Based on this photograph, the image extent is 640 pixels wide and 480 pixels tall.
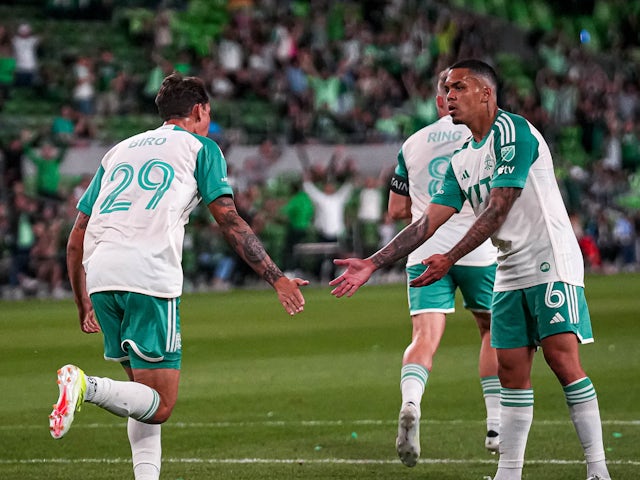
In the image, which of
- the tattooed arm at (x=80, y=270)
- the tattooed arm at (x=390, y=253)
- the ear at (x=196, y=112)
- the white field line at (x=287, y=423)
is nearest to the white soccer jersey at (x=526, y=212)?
the tattooed arm at (x=390, y=253)

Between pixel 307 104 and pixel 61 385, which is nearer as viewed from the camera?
pixel 61 385

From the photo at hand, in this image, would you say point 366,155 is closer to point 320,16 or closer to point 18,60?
point 320,16

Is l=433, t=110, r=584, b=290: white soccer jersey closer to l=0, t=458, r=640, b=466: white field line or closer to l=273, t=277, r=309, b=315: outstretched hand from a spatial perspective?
l=273, t=277, r=309, b=315: outstretched hand

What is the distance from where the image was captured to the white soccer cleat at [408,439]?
7.51m

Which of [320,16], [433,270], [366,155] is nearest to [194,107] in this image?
[433,270]

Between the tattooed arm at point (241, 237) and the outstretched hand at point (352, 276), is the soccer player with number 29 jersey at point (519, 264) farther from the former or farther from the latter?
the tattooed arm at point (241, 237)

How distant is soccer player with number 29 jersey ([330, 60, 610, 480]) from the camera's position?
671cm

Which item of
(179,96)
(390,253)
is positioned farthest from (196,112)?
(390,253)

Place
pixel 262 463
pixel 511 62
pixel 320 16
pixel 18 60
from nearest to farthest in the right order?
1. pixel 262 463
2. pixel 18 60
3. pixel 320 16
4. pixel 511 62

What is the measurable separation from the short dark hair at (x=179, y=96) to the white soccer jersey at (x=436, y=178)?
97.4 inches

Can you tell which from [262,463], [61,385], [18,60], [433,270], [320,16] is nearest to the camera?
[61,385]

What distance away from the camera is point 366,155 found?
2566cm

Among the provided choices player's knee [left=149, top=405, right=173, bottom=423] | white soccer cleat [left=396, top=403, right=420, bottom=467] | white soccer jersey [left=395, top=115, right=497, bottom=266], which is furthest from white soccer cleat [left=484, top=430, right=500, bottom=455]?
player's knee [left=149, top=405, right=173, bottom=423]

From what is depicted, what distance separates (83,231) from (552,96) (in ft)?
80.0
